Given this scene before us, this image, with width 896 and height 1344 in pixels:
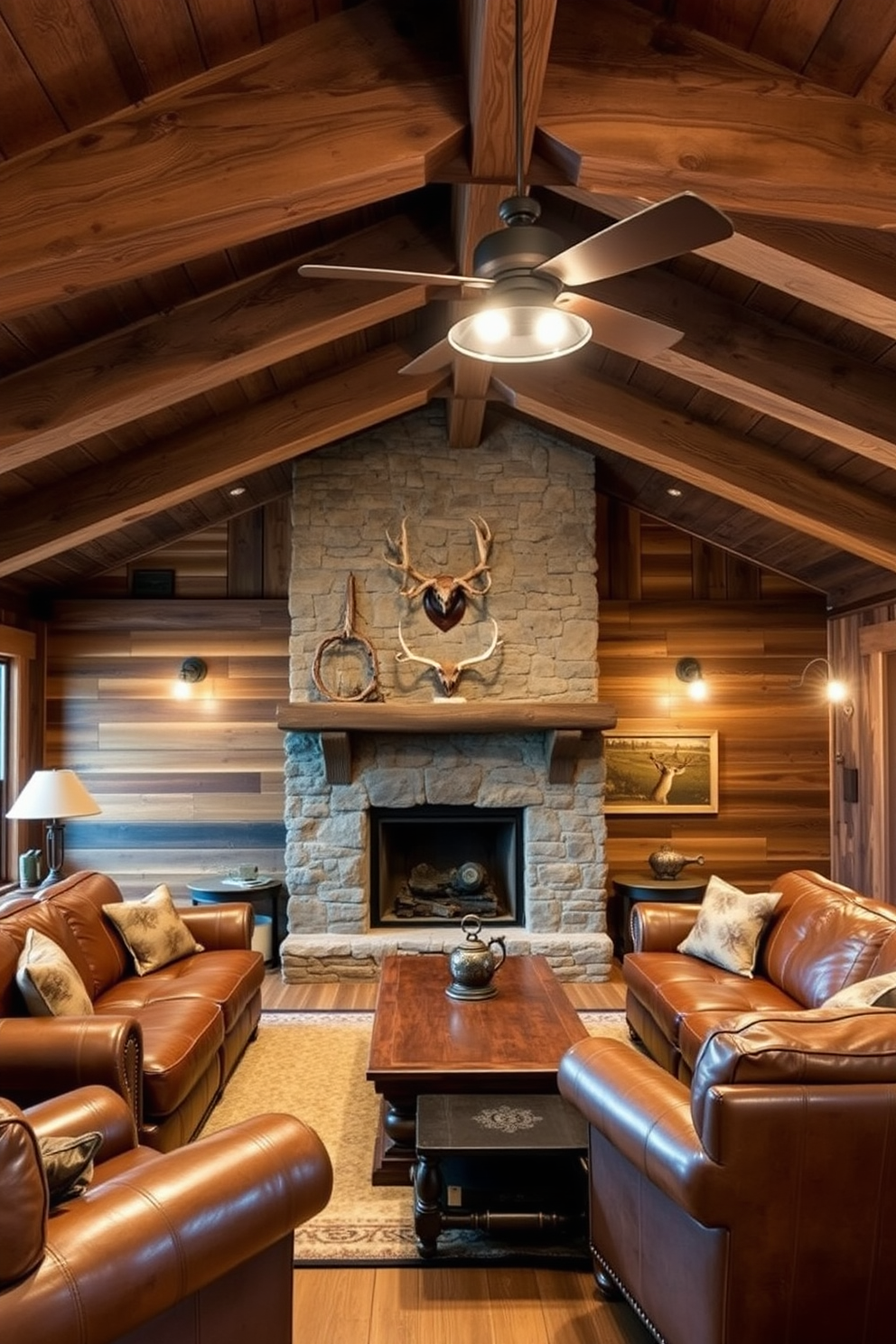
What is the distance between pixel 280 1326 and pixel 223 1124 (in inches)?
66.9

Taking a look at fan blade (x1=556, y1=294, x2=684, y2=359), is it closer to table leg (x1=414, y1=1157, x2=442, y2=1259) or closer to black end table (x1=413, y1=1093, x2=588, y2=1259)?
black end table (x1=413, y1=1093, x2=588, y2=1259)

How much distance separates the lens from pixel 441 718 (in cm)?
536

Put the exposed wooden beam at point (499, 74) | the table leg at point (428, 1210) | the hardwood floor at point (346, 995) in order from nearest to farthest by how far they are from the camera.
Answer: the exposed wooden beam at point (499, 74), the table leg at point (428, 1210), the hardwood floor at point (346, 995)

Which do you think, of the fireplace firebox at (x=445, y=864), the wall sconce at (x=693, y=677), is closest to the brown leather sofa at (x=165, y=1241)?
the fireplace firebox at (x=445, y=864)

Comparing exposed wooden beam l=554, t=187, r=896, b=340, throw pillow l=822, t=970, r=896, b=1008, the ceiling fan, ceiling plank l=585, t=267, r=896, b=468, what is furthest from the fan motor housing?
throw pillow l=822, t=970, r=896, b=1008

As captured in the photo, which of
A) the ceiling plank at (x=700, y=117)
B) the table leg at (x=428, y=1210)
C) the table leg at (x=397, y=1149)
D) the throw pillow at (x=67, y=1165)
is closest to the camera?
the throw pillow at (x=67, y=1165)

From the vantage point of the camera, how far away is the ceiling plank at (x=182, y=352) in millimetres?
3578

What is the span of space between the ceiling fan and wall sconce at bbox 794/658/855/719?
4.00 m

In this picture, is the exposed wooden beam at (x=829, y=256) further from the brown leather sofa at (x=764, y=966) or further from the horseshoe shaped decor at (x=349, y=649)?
the horseshoe shaped decor at (x=349, y=649)

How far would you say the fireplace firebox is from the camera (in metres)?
5.83

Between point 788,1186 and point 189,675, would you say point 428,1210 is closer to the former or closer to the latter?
point 788,1186

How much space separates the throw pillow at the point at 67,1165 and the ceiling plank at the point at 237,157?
84.5 inches

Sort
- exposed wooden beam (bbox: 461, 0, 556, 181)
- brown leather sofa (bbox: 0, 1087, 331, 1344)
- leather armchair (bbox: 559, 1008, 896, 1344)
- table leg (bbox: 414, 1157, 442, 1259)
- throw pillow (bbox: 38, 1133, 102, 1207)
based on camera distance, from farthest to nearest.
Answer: table leg (bbox: 414, 1157, 442, 1259)
exposed wooden beam (bbox: 461, 0, 556, 181)
leather armchair (bbox: 559, 1008, 896, 1344)
throw pillow (bbox: 38, 1133, 102, 1207)
brown leather sofa (bbox: 0, 1087, 331, 1344)

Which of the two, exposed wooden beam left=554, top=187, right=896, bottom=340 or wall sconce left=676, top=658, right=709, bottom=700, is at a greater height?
exposed wooden beam left=554, top=187, right=896, bottom=340
